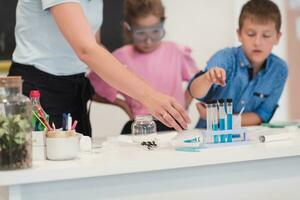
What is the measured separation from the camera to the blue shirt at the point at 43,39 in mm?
1476

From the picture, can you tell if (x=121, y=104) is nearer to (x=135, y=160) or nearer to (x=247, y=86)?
(x=247, y=86)

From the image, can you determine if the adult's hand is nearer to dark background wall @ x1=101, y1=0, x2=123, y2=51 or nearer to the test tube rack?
the test tube rack

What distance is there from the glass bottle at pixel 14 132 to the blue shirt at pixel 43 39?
0.54m

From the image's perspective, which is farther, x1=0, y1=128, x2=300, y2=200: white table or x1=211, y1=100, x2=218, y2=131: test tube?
x1=211, y1=100, x2=218, y2=131: test tube

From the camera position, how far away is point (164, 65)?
268 cm

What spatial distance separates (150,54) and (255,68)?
656 mm

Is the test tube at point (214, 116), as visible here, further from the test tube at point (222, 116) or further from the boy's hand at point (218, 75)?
the boy's hand at point (218, 75)

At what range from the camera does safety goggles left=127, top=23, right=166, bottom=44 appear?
2627 millimetres

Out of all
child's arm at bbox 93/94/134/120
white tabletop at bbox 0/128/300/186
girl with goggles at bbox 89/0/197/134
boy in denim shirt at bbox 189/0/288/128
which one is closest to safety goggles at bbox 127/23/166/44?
girl with goggles at bbox 89/0/197/134

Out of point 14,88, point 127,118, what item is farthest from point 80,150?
point 127,118

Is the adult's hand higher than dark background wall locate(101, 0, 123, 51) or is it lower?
lower

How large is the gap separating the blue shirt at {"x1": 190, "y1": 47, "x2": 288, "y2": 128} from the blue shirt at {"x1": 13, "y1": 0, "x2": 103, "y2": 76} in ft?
2.57

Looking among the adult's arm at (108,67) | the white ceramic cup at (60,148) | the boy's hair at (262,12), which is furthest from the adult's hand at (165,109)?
the boy's hair at (262,12)

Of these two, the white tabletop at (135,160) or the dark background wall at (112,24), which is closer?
the white tabletop at (135,160)
